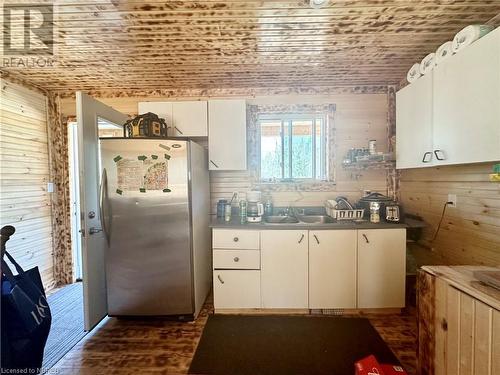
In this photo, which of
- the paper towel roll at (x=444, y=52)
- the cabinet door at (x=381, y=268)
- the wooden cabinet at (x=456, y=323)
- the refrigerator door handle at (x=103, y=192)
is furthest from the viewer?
the cabinet door at (x=381, y=268)

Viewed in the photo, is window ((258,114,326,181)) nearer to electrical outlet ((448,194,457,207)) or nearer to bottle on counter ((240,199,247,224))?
bottle on counter ((240,199,247,224))

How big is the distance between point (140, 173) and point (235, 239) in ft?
3.44

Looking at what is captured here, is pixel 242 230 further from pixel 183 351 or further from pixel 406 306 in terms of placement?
pixel 406 306

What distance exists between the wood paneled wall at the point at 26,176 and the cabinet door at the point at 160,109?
1.24m

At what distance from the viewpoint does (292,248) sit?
6.95ft

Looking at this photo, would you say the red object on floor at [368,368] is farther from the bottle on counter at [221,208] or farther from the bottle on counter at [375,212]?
the bottle on counter at [221,208]

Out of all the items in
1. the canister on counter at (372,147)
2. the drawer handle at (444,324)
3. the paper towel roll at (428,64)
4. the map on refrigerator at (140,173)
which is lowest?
the drawer handle at (444,324)

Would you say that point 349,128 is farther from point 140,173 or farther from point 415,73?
point 140,173

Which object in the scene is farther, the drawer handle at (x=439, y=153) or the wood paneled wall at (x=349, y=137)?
the wood paneled wall at (x=349, y=137)

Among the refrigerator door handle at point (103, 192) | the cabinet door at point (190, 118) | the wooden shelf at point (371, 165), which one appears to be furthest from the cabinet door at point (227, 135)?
the wooden shelf at point (371, 165)

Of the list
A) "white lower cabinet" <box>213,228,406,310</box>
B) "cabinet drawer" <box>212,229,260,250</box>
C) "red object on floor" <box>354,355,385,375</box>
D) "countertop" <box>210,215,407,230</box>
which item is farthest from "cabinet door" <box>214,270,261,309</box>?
"red object on floor" <box>354,355,385,375</box>

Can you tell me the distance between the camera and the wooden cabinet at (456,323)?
941 mm

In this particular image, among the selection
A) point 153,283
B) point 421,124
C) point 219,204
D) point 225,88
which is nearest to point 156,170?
point 219,204

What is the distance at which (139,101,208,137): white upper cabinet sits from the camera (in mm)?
2516
